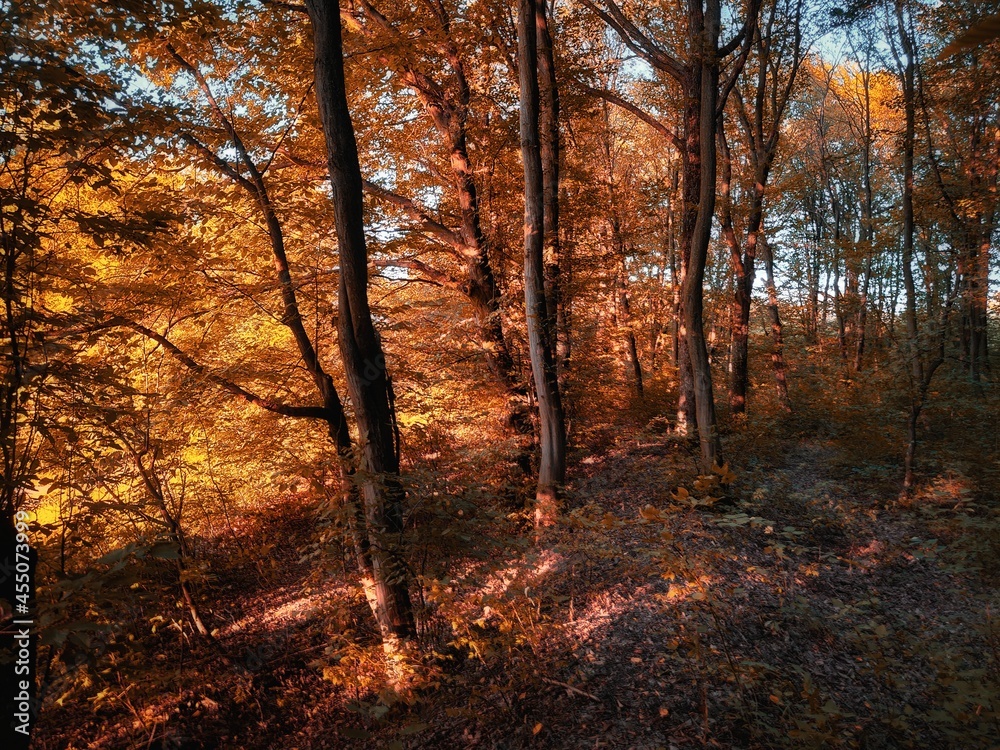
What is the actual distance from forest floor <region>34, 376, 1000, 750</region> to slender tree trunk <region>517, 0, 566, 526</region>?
0.75 metres

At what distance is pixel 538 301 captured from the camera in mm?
7875

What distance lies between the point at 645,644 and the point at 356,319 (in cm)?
379

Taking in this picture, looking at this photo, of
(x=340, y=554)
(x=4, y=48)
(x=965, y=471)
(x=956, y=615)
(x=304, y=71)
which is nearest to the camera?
(x=4, y=48)

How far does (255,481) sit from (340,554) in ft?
15.5

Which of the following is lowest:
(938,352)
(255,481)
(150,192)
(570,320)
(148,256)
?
(255,481)

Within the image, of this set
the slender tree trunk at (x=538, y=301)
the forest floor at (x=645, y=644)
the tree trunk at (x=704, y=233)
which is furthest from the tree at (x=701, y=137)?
the slender tree trunk at (x=538, y=301)

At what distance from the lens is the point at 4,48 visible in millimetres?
3207


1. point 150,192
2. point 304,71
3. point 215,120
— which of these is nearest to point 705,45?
point 304,71

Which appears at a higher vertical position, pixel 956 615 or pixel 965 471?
pixel 965 471

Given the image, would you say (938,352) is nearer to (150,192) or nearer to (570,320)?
(570,320)

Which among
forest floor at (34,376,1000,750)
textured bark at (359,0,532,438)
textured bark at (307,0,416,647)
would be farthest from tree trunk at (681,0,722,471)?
textured bark at (307,0,416,647)

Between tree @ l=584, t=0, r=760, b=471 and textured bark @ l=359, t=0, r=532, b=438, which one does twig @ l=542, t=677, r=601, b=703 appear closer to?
tree @ l=584, t=0, r=760, b=471

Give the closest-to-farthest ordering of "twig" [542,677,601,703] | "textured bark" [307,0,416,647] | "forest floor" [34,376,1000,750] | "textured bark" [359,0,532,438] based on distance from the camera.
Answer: "forest floor" [34,376,1000,750] → "twig" [542,677,601,703] → "textured bark" [307,0,416,647] → "textured bark" [359,0,532,438]

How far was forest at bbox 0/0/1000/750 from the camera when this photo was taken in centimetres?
378
